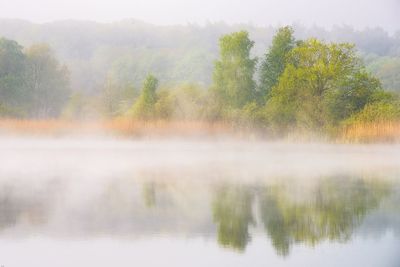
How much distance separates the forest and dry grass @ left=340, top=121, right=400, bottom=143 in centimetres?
2

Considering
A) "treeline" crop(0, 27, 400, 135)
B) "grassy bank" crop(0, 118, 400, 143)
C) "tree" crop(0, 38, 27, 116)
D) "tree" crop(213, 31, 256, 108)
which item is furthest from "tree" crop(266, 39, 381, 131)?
"tree" crop(0, 38, 27, 116)

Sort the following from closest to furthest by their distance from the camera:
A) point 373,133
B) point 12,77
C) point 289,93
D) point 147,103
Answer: point 373,133
point 289,93
point 147,103
point 12,77

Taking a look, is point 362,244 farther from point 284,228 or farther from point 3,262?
point 3,262

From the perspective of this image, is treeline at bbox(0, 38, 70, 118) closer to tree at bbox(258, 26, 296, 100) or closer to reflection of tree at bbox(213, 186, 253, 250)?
tree at bbox(258, 26, 296, 100)

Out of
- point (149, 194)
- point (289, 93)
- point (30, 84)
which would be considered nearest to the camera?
point (149, 194)

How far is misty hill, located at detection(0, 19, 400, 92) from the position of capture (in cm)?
2175

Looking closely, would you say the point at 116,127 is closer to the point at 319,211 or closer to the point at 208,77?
the point at 208,77

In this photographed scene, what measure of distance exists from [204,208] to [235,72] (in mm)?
10000

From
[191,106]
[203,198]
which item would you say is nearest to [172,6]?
[191,106]

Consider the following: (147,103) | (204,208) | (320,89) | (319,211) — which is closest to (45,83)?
(147,103)

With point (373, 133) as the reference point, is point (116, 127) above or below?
below

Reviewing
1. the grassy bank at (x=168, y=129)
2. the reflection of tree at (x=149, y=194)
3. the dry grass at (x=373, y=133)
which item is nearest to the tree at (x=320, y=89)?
the grassy bank at (x=168, y=129)

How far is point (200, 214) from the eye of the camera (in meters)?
4.31

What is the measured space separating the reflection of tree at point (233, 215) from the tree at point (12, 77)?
1236cm
